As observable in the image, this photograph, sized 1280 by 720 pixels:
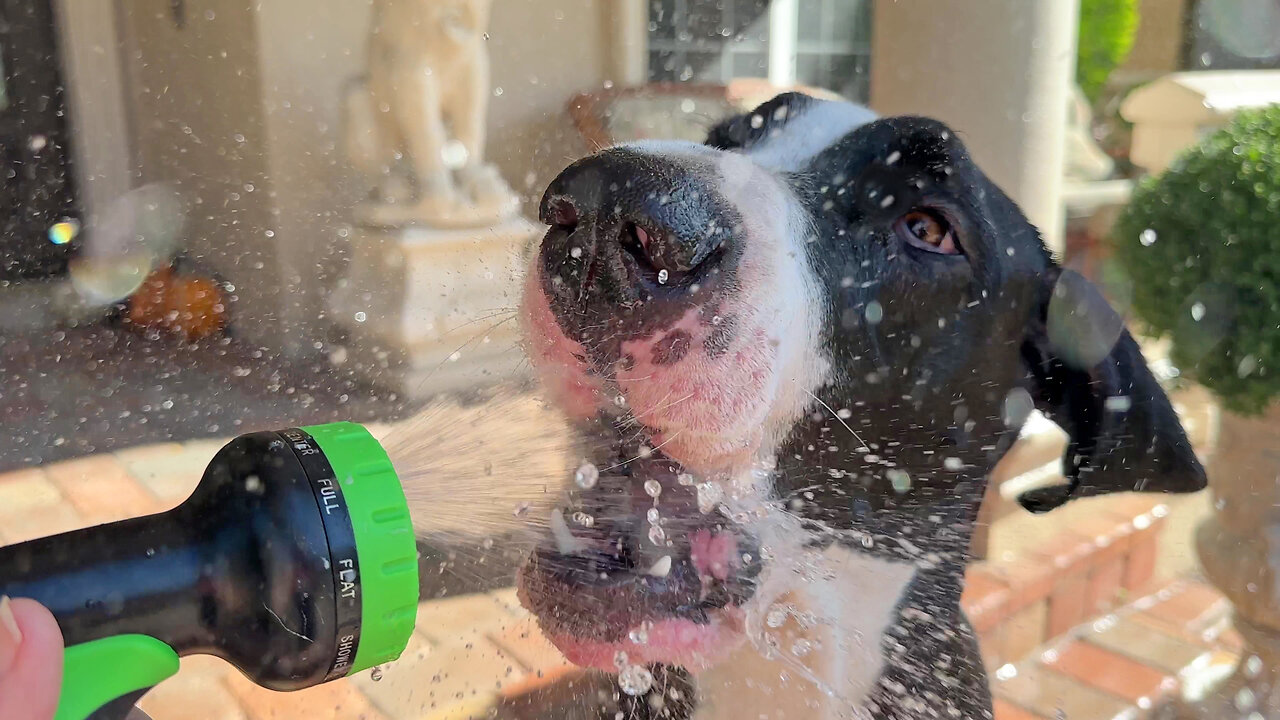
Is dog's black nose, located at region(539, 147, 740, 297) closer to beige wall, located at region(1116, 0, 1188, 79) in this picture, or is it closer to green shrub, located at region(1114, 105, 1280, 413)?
green shrub, located at region(1114, 105, 1280, 413)

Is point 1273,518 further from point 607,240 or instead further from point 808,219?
point 607,240

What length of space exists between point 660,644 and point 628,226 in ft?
1.10

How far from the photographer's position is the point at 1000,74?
1106 millimetres

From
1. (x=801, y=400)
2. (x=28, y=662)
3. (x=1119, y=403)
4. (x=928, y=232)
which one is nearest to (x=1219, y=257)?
(x=1119, y=403)

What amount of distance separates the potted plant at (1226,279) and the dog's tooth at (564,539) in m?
0.68

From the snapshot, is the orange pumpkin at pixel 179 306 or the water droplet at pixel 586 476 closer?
the water droplet at pixel 586 476

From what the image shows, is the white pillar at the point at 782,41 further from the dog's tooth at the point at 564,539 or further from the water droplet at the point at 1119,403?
the dog's tooth at the point at 564,539

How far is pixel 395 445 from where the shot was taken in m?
0.77

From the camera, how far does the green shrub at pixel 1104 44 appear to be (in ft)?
3.54

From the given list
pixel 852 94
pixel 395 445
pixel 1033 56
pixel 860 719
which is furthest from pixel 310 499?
pixel 1033 56

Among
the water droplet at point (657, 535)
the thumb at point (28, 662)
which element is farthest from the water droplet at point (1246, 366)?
the thumb at point (28, 662)

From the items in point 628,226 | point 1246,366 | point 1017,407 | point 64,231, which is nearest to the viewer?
point 628,226

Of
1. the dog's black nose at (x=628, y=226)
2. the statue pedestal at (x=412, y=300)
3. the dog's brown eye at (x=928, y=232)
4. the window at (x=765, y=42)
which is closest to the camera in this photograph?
the dog's black nose at (x=628, y=226)

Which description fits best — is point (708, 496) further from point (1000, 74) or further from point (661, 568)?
point (1000, 74)
